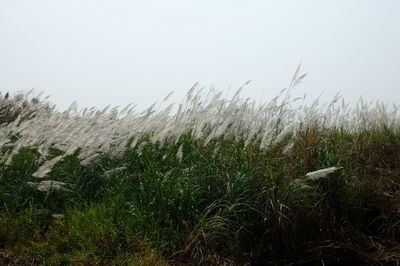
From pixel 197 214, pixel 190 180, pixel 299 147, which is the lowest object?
pixel 197 214

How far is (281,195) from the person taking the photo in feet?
10.2

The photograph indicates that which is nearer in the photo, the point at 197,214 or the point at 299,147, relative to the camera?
the point at 197,214

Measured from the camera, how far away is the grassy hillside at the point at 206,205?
2.94 meters

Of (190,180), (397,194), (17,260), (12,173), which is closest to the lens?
(17,260)

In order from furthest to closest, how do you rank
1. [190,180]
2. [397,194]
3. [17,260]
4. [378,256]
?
[397,194], [190,180], [378,256], [17,260]

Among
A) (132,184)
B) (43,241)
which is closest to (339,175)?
(132,184)

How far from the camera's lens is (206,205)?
3232 mm

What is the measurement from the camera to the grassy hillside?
2.94 m

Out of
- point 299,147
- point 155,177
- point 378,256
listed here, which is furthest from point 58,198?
point 378,256

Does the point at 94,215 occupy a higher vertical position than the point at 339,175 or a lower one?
lower

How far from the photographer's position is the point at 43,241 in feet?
10.4

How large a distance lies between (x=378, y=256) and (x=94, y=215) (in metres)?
2.08

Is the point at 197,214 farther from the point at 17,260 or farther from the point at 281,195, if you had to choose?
the point at 17,260

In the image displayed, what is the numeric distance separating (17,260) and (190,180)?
4.36 ft
